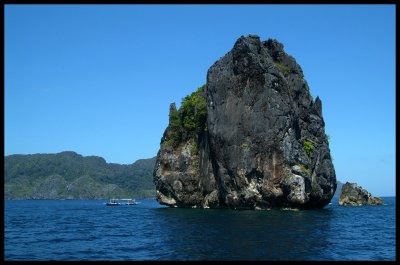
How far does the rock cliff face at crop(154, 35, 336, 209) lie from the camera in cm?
7175

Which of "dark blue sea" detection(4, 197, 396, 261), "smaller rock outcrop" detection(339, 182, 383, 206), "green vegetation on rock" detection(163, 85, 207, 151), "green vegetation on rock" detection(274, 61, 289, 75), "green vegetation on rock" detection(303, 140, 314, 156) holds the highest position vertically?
"green vegetation on rock" detection(274, 61, 289, 75)

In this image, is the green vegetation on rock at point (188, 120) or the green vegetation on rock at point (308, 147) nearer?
the green vegetation on rock at point (308, 147)

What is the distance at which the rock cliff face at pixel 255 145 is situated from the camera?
71.8 meters

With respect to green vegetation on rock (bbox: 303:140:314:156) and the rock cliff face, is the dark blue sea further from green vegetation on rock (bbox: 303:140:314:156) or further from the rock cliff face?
green vegetation on rock (bbox: 303:140:314:156)

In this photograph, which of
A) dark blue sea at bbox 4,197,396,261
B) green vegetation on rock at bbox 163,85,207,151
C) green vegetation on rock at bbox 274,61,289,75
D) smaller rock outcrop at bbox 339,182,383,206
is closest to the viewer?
dark blue sea at bbox 4,197,396,261

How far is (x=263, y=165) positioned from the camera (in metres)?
72.7

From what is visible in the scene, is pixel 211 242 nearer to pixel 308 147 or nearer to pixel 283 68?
pixel 308 147

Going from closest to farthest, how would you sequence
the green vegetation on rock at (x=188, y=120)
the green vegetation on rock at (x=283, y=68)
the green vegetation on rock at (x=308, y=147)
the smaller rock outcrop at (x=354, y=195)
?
the green vegetation on rock at (x=308, y=147) < the green vegetation on rock at (x=283, y=68) < the green vegetation on rock at (x=188, y=120) < the smaller rock outcrop at (x=354, y=195)

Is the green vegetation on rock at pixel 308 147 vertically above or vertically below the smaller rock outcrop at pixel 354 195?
above

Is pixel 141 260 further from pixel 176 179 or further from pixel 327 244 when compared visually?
pixel 176 179

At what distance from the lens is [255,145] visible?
Answer: 243 ft

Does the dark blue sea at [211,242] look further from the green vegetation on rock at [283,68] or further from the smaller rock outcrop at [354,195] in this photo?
the smaller rock outcrop at [354,195]

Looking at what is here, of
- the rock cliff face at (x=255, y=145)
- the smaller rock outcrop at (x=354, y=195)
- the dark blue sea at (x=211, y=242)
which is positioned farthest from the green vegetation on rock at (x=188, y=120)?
the dark blue sea at (x=211, y=242)

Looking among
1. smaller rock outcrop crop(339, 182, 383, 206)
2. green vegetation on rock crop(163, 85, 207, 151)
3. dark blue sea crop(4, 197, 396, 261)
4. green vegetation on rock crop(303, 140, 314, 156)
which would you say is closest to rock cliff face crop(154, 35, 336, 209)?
green vegetation on rock crop(303, 140, 314, 156)
